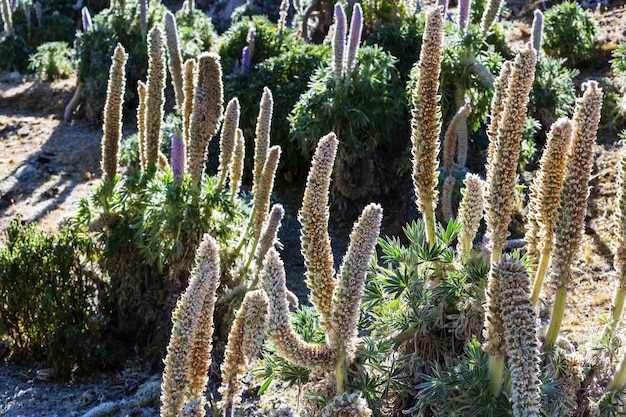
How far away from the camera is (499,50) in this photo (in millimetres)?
9000

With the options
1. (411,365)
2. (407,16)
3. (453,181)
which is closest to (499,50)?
(407,16)

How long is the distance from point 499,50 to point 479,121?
153 centimetres

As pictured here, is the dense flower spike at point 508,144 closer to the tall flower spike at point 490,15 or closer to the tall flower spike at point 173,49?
the tall flower spike at point 173,49

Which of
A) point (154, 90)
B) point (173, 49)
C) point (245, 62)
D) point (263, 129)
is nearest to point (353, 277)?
point (263, 129)

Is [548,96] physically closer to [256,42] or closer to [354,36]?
[354,36]

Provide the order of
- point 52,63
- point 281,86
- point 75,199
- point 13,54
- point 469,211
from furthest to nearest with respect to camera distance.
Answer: point 13,54 → point 52,63 → point 281,86 → point 75,199 → point 469,211

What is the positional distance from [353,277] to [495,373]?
2.30ft

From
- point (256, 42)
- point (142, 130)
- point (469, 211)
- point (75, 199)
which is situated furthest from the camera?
point (256, 42)

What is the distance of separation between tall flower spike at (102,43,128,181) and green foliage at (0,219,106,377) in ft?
1.79

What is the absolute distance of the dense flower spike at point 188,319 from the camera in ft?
7.96

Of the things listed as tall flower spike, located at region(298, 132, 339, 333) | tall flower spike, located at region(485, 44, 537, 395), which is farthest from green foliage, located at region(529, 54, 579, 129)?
tall flower spike, located at region(298, 132, 339, 333)

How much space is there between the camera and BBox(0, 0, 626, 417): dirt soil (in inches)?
220

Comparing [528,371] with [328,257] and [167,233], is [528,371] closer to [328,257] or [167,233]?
[328,257]

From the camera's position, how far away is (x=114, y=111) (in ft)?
19.5
